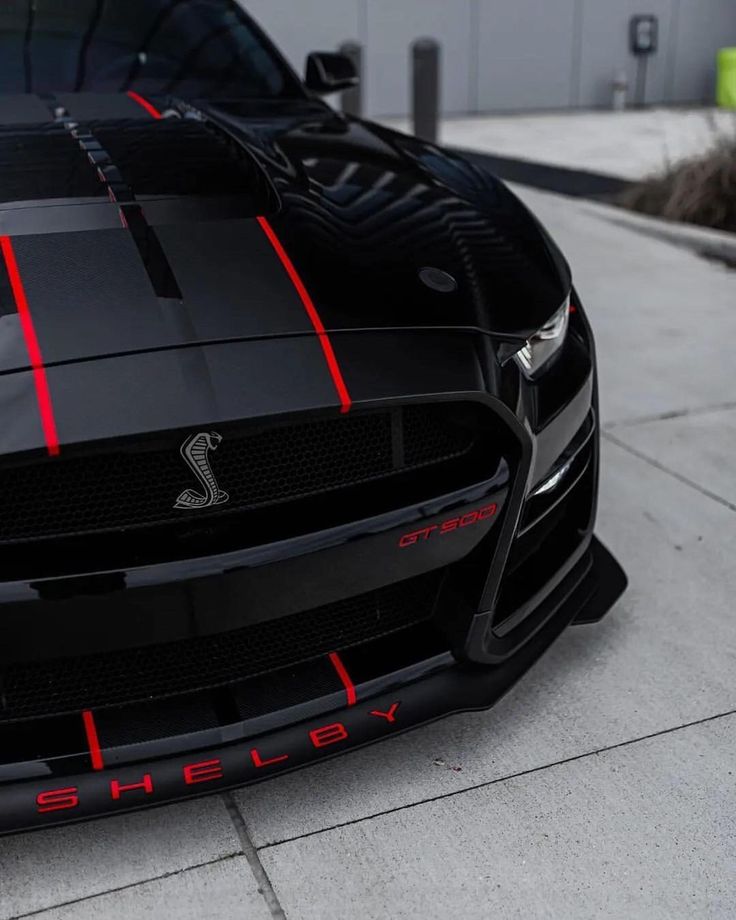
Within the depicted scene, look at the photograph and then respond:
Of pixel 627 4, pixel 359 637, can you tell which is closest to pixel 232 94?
pixel 359 637

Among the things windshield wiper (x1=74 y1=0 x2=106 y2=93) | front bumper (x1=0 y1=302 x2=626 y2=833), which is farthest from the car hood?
windshield wiper (x1=74 y1=0 x2=106 y2=93)

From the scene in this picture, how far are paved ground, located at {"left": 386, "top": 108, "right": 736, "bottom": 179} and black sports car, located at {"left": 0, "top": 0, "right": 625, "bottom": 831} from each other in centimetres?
559

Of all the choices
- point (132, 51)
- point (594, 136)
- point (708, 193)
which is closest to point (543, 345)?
point (132, 51)

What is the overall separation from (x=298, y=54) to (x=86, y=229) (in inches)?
476

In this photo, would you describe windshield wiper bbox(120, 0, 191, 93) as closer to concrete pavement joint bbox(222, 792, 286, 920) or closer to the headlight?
the headlight

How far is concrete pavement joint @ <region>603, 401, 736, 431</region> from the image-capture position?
3.45m

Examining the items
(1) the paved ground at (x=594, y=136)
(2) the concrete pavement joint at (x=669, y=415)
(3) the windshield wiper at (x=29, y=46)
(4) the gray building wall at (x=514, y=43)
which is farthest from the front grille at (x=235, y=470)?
(4) the gray building wall at (x=514, y=43)

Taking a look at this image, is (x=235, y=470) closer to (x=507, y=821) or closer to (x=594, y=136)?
(x=507, y=821)

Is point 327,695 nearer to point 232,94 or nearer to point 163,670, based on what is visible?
point 163,670

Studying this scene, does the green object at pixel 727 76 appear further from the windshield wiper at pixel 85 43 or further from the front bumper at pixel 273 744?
the front bumper at pixel 273 744

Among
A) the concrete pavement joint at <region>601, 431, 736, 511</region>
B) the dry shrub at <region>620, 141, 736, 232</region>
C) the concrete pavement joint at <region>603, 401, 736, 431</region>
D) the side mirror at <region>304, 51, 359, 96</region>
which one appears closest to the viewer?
the concrete pavement joint at <region>601, 431, 736, 511</region>

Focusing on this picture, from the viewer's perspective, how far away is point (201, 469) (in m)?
1.51

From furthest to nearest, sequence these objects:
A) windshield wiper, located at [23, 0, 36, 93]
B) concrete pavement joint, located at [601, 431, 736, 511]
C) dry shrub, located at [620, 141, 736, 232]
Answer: dry shrub, located at [620, 141, 736, 232]
concrete pavement joint, located at [601, 431, 736, 511]
windshield wiper, located at [23, 0, 36, 93]

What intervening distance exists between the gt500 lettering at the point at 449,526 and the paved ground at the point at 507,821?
492mm
